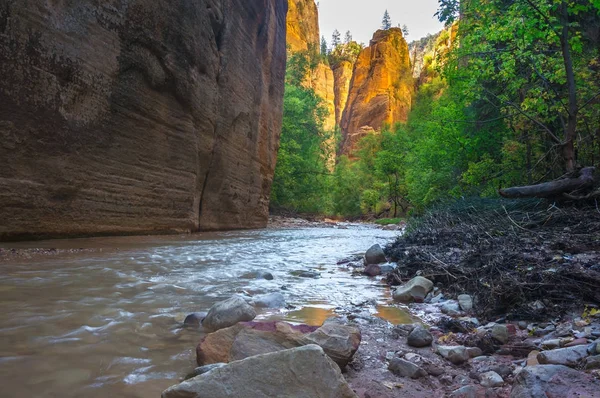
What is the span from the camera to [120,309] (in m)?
3.19

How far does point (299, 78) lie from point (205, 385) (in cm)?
3483

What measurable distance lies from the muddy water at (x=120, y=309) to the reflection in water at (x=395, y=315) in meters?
0.01

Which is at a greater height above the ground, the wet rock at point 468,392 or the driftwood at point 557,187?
the driftwood at point 557,187

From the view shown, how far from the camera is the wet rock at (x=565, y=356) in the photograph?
1932 mm

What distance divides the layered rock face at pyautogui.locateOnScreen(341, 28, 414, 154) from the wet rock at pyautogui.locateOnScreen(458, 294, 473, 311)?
6421cm

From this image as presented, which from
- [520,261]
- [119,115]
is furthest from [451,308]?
[119,115]

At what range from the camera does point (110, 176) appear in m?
8.36

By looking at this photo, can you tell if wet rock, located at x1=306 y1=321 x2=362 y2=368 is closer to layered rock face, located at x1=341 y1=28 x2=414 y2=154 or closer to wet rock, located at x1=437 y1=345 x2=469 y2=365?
wet rock, located at x1=437 y1=345 x2=469 y2=365

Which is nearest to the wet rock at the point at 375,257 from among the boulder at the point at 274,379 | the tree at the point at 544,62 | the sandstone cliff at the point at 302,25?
the tree at the point at 544,62

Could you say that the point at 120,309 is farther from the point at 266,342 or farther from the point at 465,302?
the point at 465,302

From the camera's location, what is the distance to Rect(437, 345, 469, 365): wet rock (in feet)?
7.45

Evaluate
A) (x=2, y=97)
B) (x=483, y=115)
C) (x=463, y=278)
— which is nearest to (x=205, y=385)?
(x=463, y=278)

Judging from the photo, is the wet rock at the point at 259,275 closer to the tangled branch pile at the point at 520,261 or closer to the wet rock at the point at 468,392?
the tangled branch pile at the point at 520,261

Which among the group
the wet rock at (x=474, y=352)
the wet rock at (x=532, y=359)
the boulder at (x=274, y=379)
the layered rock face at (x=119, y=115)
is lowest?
the wet rock at (x=474, y=352)
